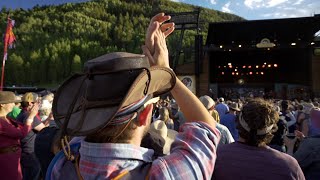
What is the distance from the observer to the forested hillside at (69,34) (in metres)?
63.8

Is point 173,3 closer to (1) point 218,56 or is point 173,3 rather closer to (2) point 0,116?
(1) point 218,56

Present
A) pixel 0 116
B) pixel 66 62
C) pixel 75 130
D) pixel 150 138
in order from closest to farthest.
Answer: pixel 75 130, pixel 150 138, pixel 0 116, pixel 66 62

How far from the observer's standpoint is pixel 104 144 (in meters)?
1.01

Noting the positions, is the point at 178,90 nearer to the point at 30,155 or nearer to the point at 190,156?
the point at 190,156

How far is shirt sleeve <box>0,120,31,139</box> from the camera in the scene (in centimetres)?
300

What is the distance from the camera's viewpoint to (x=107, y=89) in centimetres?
97

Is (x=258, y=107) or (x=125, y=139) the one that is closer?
(x=125, y=139)

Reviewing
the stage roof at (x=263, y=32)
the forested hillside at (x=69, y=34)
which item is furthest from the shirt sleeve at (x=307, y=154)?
the forested hillside at (x=69, y=34)

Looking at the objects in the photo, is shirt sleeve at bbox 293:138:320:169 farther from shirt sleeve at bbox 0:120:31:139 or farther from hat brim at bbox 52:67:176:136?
shirt sleeve at bbox 0:120:31:139

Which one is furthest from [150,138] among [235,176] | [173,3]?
[173,3]

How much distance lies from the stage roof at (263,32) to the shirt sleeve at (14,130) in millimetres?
16845

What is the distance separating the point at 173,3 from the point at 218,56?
98.0m

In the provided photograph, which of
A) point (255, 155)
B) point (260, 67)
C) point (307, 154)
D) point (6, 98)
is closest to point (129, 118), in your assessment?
point (255, 155)

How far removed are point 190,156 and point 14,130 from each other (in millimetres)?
2532
